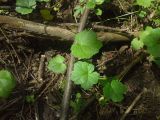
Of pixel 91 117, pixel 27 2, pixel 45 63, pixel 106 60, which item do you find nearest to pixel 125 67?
pixel 106 60

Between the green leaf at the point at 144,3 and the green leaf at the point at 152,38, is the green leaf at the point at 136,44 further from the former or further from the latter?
the green leaf at the point at 144,3

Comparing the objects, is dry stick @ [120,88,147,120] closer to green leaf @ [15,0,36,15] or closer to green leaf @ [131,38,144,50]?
green leaf @ [131,38,144,50]

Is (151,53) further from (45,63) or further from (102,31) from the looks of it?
(45,63)

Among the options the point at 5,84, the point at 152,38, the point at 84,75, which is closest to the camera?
the point at 5,84

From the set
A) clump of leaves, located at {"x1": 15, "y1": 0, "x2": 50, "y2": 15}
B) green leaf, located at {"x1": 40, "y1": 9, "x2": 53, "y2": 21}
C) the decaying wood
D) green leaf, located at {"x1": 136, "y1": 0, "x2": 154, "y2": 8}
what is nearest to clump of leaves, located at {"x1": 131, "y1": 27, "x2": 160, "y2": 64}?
green leaf, located at {"x1": 136, "y1": 0, "x2": 154, "y2": 8}

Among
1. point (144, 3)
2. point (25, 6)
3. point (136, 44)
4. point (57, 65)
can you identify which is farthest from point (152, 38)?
point (25, 6)

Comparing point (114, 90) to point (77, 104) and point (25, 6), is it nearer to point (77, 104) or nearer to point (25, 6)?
point (77, 104)

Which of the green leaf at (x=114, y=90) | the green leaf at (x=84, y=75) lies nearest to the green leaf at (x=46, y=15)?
the green leaf at (x=84, y=75)
